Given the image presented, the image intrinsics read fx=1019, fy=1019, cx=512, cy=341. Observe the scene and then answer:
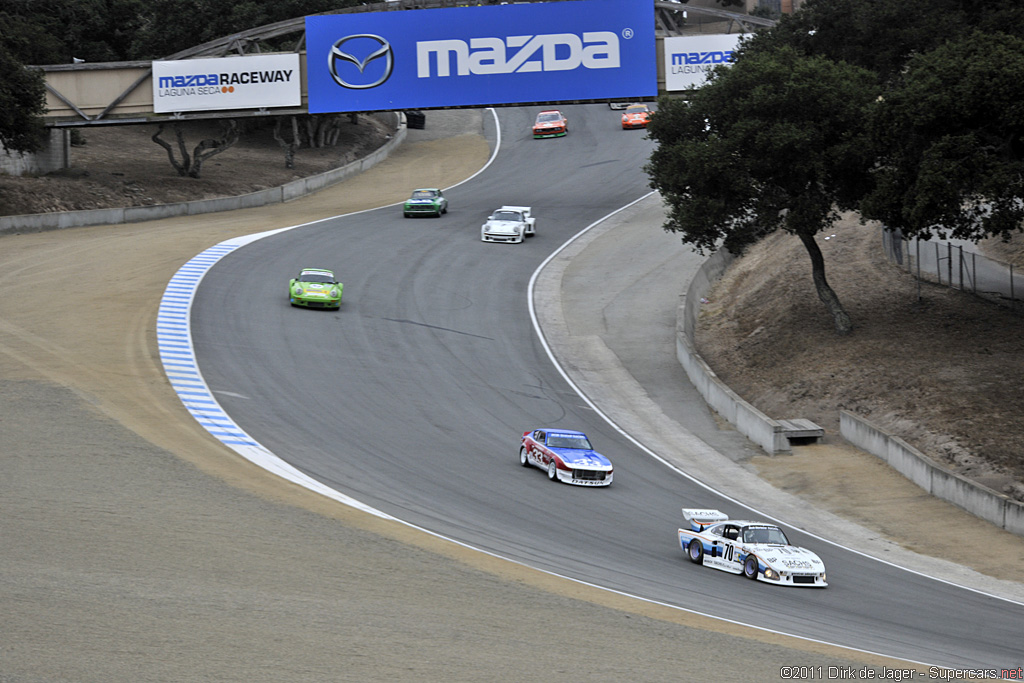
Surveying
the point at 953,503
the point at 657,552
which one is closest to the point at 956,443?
the point at 953,503

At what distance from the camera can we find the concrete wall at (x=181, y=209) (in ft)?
159

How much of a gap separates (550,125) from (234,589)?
214 ft

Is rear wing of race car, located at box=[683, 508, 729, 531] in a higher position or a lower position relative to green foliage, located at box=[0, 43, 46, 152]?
lower

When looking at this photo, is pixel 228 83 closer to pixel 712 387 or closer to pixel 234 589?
pixel 712 387

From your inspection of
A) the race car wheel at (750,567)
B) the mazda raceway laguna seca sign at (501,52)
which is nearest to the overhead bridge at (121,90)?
the mazda raceway laguna seca sign at (501,52)

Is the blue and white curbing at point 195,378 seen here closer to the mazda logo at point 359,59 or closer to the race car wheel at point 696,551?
the race car wheel at point 696,551

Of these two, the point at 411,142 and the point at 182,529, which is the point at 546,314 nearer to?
the point at 182,529

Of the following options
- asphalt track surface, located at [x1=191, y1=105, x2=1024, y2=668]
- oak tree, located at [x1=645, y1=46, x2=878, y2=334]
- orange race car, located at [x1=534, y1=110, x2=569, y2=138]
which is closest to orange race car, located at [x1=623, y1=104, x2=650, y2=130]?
orange race car, located at [x1=534, y1=110, x2=569, y2=138]

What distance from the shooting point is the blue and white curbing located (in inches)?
864

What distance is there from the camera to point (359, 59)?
5484 cm

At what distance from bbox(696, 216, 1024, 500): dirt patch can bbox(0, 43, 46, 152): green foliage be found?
33.4 meters

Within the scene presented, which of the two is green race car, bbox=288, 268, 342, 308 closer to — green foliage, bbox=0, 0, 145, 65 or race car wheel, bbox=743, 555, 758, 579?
race car wheel, bbox=743, 555, 758, 579

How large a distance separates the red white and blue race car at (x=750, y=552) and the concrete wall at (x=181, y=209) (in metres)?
39.6

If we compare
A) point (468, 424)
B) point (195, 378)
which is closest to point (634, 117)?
point (468, 424)
